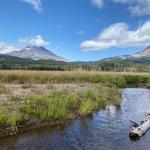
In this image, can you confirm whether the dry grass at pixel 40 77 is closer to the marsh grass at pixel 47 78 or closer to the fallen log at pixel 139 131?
the marsh grass at pixel 47 78

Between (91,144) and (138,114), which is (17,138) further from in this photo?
(138,114)

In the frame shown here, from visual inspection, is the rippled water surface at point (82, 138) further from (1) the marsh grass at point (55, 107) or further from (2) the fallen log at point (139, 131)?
(1) the marsh grass at point (55, 107)

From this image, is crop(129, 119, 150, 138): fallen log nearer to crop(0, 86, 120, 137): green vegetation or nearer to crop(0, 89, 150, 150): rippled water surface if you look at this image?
crop(0, 89, 150, 150): rippled water surface

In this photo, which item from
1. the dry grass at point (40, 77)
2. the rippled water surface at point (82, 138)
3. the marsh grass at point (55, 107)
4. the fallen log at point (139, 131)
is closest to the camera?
the rippled water surface at point (82, 138)

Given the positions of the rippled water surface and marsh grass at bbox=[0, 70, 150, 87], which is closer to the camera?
the rippled water surface

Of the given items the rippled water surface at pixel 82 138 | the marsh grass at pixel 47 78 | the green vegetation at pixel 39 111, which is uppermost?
the marsh grass at pixel 47 78

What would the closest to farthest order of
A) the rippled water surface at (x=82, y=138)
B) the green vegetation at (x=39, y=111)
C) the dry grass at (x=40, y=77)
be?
the rippled water surface at (x=82, y=138) → the green vegetation at (x=39, y=111) → the dry grass at (x=40, y=77)

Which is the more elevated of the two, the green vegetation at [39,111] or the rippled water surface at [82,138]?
the green vegetation at [39,111]

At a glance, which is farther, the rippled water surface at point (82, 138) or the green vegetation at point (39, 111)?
the green vegetation at point (39, 111)

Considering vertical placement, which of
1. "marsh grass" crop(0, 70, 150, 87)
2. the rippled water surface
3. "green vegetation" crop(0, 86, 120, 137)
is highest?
"marsh grass" crop(0, 70, 150, 87)

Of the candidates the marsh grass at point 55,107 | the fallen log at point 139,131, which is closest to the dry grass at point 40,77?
the marsh grass at point 55,107

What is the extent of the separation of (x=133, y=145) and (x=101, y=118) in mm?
6125

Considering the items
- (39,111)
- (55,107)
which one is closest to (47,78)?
(55,107)

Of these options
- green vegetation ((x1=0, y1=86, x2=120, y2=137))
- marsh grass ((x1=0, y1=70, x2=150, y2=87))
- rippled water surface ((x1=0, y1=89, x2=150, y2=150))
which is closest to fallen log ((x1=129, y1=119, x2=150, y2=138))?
rippled water surface ((x1=0, y1=89, x2=150, y2=150))
